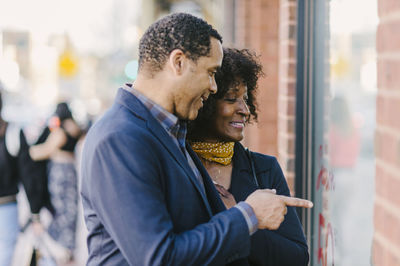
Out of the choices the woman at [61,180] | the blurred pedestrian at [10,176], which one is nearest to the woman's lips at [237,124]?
the blurred pedestrian at [10,176]

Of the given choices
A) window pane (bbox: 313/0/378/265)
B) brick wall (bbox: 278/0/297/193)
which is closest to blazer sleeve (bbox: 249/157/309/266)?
window pane (bbox: 313/0/378/265)

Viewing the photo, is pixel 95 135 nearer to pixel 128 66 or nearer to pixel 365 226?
pixel 365 226

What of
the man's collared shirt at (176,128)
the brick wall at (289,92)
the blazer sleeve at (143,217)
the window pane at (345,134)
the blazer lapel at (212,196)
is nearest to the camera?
the blazer sleeve at (143,217)

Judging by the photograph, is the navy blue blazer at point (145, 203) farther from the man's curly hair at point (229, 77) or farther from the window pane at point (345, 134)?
the window pane at point (345, 134)

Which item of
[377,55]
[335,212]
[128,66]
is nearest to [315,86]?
[335,212]

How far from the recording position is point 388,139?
1.67m

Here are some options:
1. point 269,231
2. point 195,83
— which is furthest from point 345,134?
point 195,83

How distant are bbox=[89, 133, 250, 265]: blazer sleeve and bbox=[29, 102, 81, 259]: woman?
15.3 ft

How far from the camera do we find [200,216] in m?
1.74

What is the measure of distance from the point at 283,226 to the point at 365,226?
0.32 m

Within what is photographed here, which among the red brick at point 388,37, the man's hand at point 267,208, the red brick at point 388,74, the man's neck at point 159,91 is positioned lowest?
the man's hand at point 267,208

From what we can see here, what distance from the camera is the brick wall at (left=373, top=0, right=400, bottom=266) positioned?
160 centimetres

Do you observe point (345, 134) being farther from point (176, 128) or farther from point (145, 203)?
point (145, 203)

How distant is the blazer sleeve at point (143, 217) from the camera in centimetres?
155
